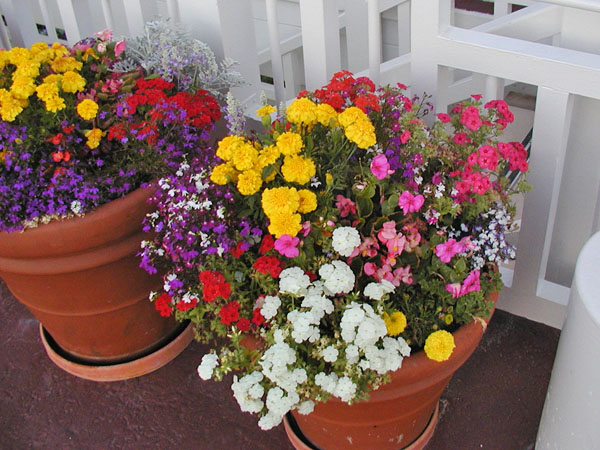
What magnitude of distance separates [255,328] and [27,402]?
1102 millimetres

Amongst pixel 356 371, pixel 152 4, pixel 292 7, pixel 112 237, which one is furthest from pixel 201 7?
pixel 292 7

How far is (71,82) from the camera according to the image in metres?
1.95

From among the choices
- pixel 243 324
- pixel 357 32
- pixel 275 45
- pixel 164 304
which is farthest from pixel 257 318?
pixel 357 32

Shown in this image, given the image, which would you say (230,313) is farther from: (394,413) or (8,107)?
(8,107)

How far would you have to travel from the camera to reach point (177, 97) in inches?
75.8

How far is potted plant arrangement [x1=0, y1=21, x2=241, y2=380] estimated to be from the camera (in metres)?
1.84

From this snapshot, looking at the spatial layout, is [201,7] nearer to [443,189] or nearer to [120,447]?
[443,189]

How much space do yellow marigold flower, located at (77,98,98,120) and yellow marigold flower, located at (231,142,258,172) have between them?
551 mm

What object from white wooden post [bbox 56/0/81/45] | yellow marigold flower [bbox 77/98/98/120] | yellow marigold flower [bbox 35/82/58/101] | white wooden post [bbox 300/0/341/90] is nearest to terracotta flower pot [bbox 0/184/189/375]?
yellow marigold flower [bbox 77/98/98/120]

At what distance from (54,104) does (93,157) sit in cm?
19

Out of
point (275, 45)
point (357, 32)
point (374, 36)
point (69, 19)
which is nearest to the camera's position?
point (374, 36)

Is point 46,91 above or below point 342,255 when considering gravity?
above

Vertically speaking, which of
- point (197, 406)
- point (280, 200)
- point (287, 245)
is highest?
point (280, 200)

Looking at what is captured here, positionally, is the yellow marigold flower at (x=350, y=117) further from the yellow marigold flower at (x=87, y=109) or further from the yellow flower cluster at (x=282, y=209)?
the yellow marigold flower at (x=87, y=109)
